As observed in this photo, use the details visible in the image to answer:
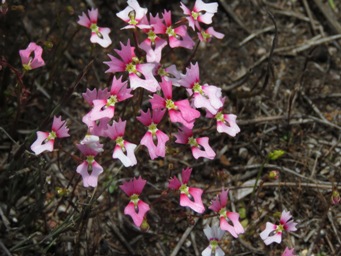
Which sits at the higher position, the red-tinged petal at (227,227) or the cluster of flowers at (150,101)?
the cluster of flowers at (150,101)

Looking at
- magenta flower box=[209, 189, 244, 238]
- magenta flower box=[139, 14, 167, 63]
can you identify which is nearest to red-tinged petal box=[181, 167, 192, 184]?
magenta flower box=[209, 189, 244, 238]

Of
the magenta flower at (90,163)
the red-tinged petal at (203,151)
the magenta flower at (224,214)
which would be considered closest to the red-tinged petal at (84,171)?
the magenta flower at (90,163)

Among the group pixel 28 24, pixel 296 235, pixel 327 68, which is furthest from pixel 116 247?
pixel 327 68

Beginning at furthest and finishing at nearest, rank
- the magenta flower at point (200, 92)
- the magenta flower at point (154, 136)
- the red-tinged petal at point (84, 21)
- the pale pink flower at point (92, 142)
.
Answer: the red-tinged petal at point (84, 21), the magenta flower at point (200, 92), the magenta flower at point (154, 136), the pale pink flower at point (92, 142)

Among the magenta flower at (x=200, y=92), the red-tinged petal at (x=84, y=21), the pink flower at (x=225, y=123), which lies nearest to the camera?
the magenta flower at (x=200, y=92)

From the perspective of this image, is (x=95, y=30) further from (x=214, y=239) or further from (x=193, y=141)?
(x=214, y=239)

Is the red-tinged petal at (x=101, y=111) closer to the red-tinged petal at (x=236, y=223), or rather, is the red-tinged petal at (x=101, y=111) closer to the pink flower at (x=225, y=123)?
the pink flower at (x=225, y=123)

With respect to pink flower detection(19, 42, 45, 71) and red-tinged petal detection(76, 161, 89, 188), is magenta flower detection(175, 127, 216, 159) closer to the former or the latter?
red-tinged petal detection(76, 161, 89, 188)
